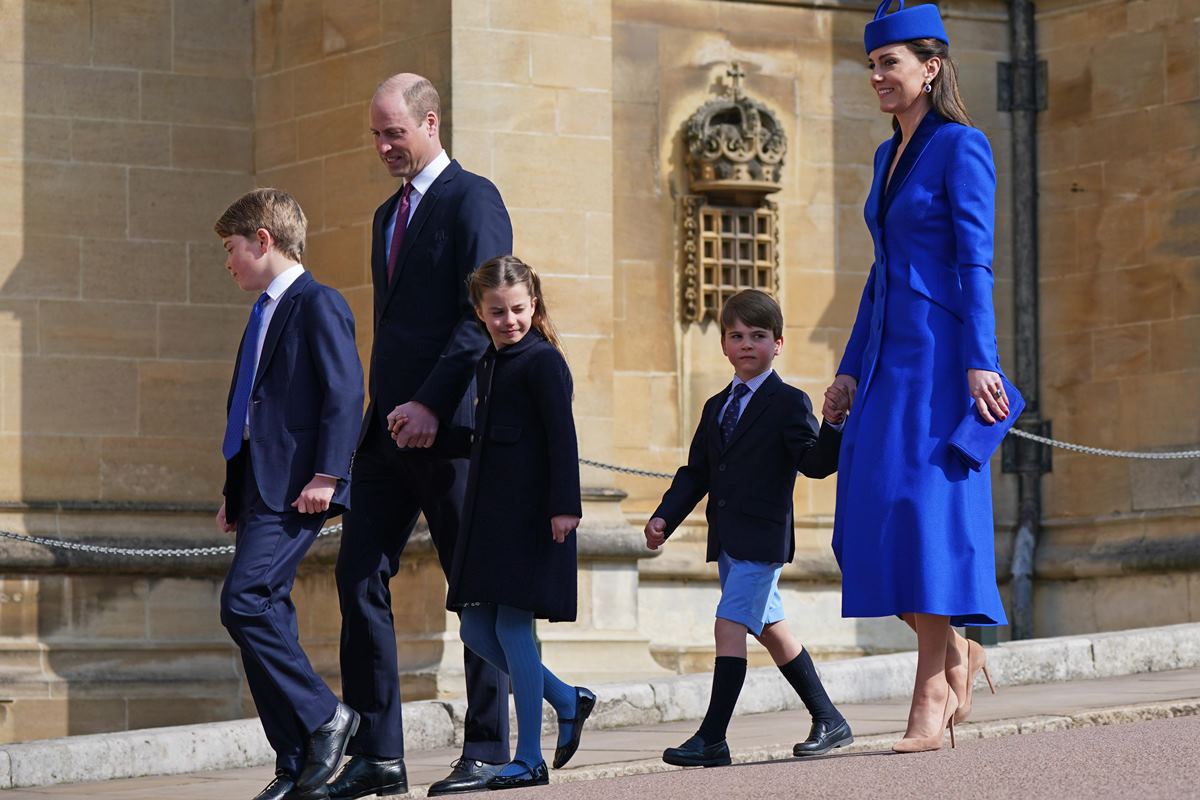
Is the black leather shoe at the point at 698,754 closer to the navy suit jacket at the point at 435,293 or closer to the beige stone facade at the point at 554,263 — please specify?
the navy suit jacket at the point at 435,293

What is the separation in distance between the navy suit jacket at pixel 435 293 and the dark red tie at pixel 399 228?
34 mm

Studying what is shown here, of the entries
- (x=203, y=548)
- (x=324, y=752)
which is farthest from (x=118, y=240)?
(x=324, y=752)

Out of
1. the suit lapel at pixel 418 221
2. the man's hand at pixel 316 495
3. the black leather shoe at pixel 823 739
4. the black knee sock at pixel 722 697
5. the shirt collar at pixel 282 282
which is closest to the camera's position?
the man's hand at pixel 316 495

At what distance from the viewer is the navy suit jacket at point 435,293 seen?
21.1 feet

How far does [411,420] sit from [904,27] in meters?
1.54

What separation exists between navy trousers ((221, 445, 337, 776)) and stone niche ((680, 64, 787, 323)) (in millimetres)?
5856

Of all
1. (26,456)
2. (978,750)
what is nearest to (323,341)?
(978,750)

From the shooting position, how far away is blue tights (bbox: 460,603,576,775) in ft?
20.5

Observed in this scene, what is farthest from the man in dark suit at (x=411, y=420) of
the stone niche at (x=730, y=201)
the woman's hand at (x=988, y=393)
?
the stone niche at (x=730, y=201)

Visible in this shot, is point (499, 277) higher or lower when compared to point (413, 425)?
higher

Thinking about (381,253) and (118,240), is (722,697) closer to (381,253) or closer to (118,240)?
(381,253)

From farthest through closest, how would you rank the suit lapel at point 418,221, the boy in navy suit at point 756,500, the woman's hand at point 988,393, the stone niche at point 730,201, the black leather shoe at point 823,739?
the stone niche at point 730,201 → the boy in navy suit at point 756,500 → the black leather shoe at point 823,739 → the suit lapel at point 418,221 → the woman's hand at point 988,393

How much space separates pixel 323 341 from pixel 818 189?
20.7 ft

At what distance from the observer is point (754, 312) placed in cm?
699
